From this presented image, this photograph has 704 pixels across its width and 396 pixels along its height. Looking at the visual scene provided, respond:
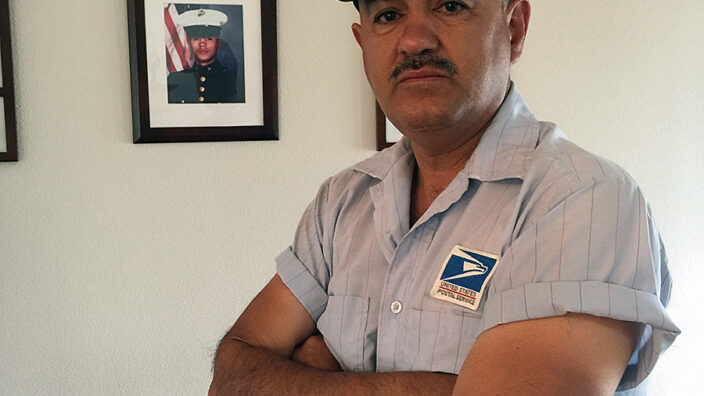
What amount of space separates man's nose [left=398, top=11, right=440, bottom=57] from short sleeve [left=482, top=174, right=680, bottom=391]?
39cm

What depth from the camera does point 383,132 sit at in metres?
2.15

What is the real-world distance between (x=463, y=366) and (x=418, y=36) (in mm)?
606

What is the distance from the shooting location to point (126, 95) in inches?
76.3

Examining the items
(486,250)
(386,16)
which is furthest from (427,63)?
(486,250)

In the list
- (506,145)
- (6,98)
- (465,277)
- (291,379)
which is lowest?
(291,379)

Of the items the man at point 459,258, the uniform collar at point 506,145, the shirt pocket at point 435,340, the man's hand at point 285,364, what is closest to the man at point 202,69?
the man at point 459,258

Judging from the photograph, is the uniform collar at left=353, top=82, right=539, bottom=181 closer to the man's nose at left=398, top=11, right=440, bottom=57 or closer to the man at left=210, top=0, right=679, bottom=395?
the man at left=210, top=0, right=679, bottom=395

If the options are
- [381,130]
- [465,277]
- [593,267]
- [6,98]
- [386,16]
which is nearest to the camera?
[593,267]

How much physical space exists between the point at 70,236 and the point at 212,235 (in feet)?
1.39

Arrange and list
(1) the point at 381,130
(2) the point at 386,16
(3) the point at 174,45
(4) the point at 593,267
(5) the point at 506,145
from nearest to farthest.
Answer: (4) the point at 593,267 < (5) the point at 506,145 < (2) the point at 386,16 < (3) the point at 174,45 < (1) the point at 381,130

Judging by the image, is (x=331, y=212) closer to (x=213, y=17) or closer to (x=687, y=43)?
(x=213, y=17)

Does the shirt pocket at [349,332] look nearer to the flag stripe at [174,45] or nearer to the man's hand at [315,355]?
the man's hand at [315,355]

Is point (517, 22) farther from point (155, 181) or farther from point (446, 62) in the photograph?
point (155, 181)

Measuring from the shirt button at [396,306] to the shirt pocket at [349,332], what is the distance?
8 cm
